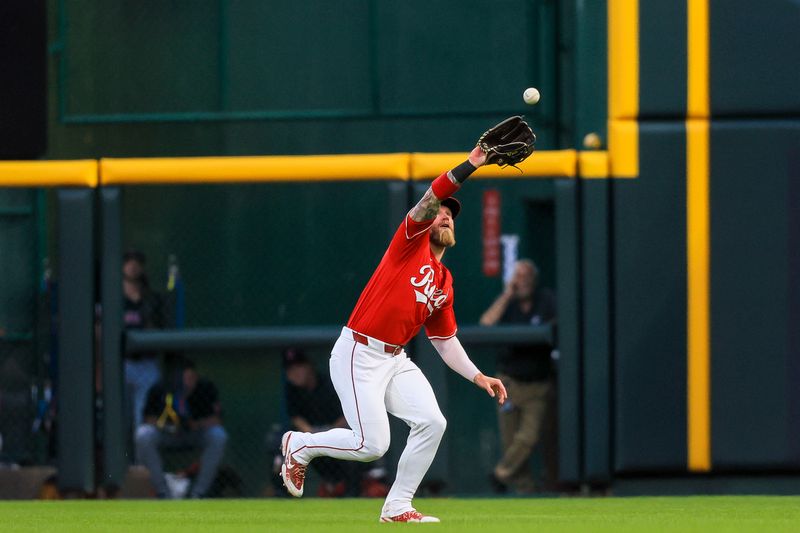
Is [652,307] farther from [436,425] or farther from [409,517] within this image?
[409,517]

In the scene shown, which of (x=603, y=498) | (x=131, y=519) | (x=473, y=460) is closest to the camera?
(x=131, y=519)

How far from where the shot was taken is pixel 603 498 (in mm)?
9047

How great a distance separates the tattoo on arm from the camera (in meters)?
6.48

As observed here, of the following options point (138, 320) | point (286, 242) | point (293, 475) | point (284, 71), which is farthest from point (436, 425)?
point (284, 71)

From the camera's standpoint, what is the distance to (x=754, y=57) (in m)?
9.34

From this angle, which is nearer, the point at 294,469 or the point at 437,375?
the point at 294,469

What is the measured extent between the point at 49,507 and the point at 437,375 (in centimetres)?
254

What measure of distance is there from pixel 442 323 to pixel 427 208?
79 cm

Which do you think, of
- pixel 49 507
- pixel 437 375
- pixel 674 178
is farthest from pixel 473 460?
pixel 49 507

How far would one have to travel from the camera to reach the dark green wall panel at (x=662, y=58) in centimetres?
932

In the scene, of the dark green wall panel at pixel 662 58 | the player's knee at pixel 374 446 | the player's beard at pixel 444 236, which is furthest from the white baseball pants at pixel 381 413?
the dark green wall panel at pixel 662 58

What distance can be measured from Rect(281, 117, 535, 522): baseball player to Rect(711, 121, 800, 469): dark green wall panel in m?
2.78

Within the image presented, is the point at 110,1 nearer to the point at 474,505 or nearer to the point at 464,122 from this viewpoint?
the point at 464,122

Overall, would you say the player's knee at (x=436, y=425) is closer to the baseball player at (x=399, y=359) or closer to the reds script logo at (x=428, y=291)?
the baseball player at (x=399, y=359)
